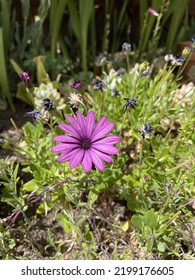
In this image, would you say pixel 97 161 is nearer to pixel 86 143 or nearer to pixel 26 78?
pixel 86 143

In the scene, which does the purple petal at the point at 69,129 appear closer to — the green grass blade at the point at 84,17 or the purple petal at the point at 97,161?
the purple petal at the point at 97,161

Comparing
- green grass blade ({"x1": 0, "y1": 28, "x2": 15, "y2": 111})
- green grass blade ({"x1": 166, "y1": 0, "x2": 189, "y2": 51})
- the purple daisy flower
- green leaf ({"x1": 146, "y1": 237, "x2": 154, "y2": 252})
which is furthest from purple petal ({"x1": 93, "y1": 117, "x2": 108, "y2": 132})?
green grass blade ({"x1": 166, "y1": 0, "x2": 189, "y2": 51})

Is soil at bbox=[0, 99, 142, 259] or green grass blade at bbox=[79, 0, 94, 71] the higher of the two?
green grass blade at bbox=[79, 0, 94, 71]

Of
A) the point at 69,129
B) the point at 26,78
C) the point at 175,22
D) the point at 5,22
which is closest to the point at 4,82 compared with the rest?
the point at 5,22

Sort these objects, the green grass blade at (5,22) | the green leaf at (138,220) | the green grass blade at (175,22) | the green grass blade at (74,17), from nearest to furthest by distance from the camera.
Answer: the green leaf at (138,220)
the green grass blade at (5,22)
the green grass blade at (74,17)
the green grass blade at (175,22)

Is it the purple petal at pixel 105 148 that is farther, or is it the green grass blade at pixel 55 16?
the green grass blade at pixel 55 16

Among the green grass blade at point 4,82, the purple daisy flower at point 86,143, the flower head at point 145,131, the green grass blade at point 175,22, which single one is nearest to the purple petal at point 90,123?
the purple daisy flower at point 86,143

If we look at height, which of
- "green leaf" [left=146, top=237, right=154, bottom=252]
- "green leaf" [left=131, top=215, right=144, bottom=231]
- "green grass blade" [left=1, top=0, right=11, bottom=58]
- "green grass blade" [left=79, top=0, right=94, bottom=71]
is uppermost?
"green grass blade" [left=79, top=0, right=94, bottom=71]

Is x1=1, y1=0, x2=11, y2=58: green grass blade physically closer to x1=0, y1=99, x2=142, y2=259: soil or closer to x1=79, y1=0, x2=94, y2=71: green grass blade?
x1=79, y1=0, x2=94, y2=71: green grass blade
